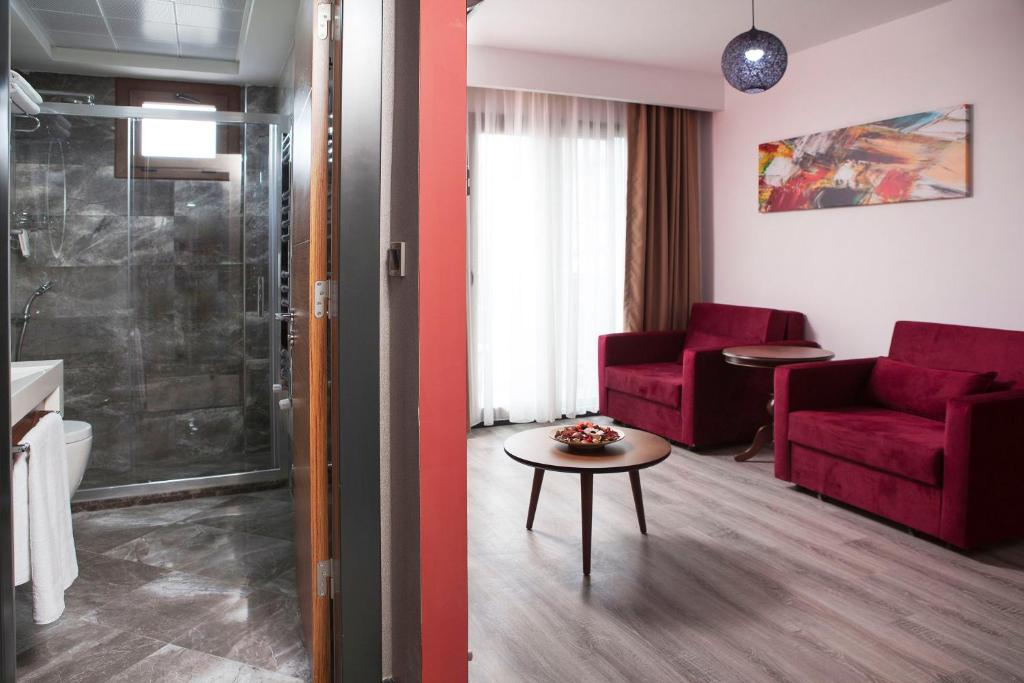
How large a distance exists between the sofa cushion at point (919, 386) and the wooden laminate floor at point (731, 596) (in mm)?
638

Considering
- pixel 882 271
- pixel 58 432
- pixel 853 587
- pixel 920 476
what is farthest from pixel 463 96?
pixel 882 271

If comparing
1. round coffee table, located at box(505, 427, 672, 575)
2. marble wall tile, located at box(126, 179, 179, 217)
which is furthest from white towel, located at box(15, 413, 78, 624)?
marble wall tile, located at box(126, 179, 179, 217)

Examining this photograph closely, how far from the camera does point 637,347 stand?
201 inches

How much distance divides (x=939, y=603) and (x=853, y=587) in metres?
0.26

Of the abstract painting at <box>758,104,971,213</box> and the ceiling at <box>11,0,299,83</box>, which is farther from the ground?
the ceiling at <box>11,0,299,83</box>

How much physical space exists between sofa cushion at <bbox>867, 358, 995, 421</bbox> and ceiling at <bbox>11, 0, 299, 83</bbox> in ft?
11.3

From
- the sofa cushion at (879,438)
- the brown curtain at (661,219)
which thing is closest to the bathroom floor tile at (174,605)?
the sofa cushion at (879,438)

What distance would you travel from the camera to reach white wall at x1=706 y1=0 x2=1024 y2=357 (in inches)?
142

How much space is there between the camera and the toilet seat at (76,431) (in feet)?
10.3

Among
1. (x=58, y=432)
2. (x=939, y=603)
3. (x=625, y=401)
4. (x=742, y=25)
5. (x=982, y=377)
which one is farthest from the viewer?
(x=625, y=401)

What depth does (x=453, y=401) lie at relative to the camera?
5.05ft

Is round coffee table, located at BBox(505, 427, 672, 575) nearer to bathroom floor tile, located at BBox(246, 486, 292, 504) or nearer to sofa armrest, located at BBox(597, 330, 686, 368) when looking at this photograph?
bathroom floor tile, located at BBox(246, 486, 292, 504)

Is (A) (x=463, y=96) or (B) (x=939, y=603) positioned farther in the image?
(B) (x=939, y=603)

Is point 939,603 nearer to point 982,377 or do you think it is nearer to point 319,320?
point 982,377
